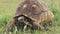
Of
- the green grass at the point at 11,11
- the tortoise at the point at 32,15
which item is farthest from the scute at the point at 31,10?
the green grass at the point at 11,11

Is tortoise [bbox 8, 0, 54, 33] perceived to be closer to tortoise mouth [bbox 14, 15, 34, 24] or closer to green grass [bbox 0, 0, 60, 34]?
tortoise mouth [bbox 14, 15, 34, 24]

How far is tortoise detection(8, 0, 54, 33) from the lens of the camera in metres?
5.98

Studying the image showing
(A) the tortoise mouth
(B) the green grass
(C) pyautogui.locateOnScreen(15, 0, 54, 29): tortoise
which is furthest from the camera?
(B) the green grass

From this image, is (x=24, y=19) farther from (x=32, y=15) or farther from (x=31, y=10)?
(x=31, y=10)

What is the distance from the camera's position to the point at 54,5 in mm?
8227

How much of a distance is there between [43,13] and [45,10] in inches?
8.2

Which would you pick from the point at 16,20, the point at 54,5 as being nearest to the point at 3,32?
the point at 16,20

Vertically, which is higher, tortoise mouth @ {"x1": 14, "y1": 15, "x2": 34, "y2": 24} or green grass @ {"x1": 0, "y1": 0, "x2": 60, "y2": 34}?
green grass @ {"x1": 0, "y1": 0, "x2": 60, "y2": 34}

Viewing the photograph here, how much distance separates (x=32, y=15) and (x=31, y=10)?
15 centimetres

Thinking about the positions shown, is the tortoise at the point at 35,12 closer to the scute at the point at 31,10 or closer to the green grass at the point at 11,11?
the scute at the point at 31,10

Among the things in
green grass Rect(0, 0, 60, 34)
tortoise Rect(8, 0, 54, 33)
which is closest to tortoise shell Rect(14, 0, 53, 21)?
tortoise Rect(8, 0, 54, 33)

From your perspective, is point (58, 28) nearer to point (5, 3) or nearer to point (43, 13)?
point (43, 13)

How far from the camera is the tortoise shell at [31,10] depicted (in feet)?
20.0

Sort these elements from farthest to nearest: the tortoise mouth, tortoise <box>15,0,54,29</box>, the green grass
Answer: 1. the green grass
2. tortoise <box>15,0,54,29</box>
3. the tortoise mouth
